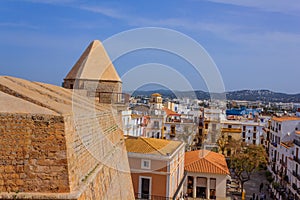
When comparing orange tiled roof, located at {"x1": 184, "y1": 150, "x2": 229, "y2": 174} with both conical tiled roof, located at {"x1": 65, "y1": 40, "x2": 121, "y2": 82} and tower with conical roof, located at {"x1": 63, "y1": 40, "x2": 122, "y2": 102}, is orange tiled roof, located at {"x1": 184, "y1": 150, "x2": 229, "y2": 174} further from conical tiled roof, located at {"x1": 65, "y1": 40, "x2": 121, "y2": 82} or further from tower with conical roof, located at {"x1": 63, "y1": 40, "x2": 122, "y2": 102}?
conical tiled roof, located at {"x1": 65, "y1": 40, "x2": 121, "y2": 82}

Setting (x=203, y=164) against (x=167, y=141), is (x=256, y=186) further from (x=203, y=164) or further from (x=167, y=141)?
(x=167, y=141)

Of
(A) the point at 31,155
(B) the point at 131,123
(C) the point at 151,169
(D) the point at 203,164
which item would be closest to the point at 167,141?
(B) the point at 131,123

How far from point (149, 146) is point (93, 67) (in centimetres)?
582

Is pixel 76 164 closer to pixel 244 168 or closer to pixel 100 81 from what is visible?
pixel 100 81

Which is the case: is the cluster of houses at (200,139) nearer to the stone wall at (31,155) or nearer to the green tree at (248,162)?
the green tree at (248,162)

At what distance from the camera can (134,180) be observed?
17203 mm

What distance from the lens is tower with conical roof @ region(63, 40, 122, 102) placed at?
19750 mm

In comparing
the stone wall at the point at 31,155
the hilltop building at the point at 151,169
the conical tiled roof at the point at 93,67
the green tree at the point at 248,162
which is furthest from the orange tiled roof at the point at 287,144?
the stone wall at the point at 31,155

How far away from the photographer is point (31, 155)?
4.98 m

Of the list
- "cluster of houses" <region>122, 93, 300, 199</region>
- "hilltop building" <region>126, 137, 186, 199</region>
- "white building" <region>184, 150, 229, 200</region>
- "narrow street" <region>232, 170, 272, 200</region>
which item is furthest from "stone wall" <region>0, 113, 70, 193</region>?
"narrow street" <region>232, 170, 272, 200</region>

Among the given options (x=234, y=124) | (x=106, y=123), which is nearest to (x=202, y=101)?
(x=106, y=123)

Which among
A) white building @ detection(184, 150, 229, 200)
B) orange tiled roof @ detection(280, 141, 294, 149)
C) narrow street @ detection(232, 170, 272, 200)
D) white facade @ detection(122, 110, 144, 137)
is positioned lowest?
narrow street @ detection(232, 170, 272, 200)

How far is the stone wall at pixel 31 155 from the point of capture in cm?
494

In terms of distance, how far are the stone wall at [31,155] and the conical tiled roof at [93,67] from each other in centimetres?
1430
